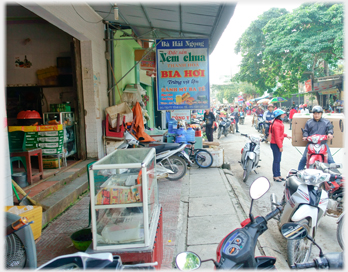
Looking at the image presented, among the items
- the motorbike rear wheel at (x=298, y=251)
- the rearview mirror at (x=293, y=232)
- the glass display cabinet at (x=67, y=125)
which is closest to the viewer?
the rearview mirror at (x=293, y=232)

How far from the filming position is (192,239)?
3551 millimetres

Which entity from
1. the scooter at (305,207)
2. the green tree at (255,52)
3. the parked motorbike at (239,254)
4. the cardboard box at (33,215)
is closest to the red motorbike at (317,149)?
the scooter at (305,207)

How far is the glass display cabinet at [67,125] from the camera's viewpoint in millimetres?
6067

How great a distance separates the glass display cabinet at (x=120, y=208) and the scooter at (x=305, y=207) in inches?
66.6

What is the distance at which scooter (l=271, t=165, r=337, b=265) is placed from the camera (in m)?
3.06

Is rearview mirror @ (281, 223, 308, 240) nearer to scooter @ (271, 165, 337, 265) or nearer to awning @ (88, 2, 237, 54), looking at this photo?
scooter @ (271, 165, 337, 265)

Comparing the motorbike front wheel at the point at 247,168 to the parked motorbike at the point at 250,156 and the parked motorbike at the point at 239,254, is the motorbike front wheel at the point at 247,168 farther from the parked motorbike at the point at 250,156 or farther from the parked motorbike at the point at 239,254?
the parked motorbike at the point at 239,254

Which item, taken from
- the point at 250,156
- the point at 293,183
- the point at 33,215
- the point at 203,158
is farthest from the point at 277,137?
the point at 33,215

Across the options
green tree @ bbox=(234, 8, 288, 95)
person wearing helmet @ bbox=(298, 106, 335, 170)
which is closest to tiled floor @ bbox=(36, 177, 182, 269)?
person wearing helmet @ bbox=(298, 106, 335, 170)

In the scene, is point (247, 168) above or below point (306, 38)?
below

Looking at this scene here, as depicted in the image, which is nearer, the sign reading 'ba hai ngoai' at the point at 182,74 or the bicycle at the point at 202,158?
the sign reading 'ba hai ngoai' at the point at 182,74

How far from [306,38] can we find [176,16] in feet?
53.8

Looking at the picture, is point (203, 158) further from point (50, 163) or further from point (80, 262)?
point (80, 262)

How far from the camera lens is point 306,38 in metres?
19.0
